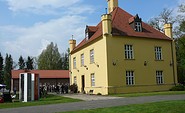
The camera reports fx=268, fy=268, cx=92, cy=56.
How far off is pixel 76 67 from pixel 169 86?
15.0 meters

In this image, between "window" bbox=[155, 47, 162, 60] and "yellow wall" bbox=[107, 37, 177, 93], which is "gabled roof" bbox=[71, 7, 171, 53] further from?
"window" bbox=[155, 47, 162, 60]

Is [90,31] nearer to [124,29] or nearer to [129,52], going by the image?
[124,29]

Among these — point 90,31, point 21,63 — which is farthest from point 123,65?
point 21,63

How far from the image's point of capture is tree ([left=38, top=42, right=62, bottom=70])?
3279 inches

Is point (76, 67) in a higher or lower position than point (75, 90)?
higher

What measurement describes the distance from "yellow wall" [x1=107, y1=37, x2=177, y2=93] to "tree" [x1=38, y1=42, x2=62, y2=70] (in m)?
52.6

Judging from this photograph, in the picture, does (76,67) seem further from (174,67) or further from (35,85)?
(35,85)

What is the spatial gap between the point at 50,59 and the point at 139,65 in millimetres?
54711

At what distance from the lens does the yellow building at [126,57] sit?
104 feet

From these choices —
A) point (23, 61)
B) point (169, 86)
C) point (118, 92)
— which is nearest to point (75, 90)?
point (118, 92)

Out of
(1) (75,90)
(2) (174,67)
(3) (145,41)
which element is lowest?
(1) (75,90)

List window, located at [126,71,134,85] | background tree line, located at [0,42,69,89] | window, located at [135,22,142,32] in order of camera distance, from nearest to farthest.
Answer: window, located at [126,71,134,85] → window, located at [135,22,142,32] → background tree line, located at [0,42,69,89]

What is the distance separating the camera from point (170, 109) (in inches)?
513

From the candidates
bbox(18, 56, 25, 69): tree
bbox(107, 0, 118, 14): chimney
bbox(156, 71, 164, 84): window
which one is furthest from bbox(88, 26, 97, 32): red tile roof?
bbox(18, 56, 25, 69): tree
